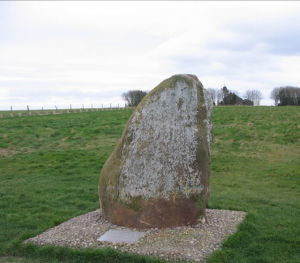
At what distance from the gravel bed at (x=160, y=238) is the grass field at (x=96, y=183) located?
26cm

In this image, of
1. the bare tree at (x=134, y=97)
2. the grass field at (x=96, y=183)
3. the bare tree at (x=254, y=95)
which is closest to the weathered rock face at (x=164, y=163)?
the grass field at (x=96, y=183)

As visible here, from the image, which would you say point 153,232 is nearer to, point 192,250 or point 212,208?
point 192,250

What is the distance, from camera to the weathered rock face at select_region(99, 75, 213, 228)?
7.66 m

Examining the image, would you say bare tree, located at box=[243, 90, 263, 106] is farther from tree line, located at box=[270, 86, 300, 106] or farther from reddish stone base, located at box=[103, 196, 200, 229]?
reddish stone base, located at box=[103, 196, 200, 229]

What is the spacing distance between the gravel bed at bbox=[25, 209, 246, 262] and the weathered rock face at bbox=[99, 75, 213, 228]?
0.32m

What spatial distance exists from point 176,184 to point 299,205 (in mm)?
4824

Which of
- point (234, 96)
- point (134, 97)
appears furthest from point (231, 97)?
point (134, 97)

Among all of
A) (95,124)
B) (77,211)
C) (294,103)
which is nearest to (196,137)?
(77,211)

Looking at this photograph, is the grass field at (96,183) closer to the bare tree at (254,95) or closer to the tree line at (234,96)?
the tree line at (234,96)

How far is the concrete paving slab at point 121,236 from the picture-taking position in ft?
23.0

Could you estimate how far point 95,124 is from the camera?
2945 centimetres

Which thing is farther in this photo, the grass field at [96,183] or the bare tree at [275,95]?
the bare tree at [275,95]

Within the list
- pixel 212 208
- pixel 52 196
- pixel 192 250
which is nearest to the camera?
pixel 192 250

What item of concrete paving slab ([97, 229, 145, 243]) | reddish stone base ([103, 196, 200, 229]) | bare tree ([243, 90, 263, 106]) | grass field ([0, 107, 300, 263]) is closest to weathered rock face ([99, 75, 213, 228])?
reddish stone base ([103, 196, 200, 229])
